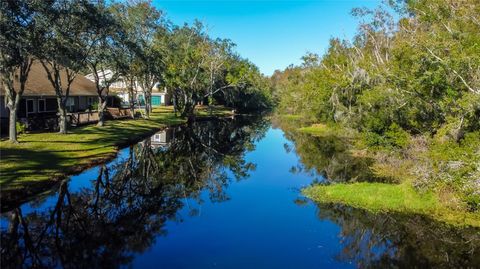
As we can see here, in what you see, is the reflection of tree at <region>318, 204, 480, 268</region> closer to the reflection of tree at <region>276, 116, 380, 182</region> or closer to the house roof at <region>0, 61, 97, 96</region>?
the reflection of tree at <region>276, 116, 380, 182</region>

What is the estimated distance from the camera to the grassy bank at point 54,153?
19.1 metres

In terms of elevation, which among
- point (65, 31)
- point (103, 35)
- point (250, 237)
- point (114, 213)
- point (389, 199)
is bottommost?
point (250, 237)

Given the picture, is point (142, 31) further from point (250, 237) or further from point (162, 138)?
point (250, 237)

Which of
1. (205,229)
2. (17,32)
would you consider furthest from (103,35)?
(205,229)

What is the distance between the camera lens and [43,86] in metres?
39.8

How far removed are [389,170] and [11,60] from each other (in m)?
24.2

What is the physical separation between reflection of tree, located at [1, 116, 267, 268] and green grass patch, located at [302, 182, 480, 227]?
18.3ft

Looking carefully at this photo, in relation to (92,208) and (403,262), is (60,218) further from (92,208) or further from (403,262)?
(403,262)

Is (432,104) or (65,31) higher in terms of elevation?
(65,31)

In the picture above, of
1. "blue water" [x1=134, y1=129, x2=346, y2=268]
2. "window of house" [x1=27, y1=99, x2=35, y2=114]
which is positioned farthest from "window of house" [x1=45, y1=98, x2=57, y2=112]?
"blue water" [x1=134, y1=129, x2=346, y2=268]

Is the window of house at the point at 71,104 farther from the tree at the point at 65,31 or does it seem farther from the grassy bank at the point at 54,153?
the tree at the point at 65,31

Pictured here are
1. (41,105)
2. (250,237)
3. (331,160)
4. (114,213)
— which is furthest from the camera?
(41,105)

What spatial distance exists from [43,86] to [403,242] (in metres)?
36.9

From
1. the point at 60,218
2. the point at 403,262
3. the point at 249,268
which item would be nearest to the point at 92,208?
the point at 60,218
